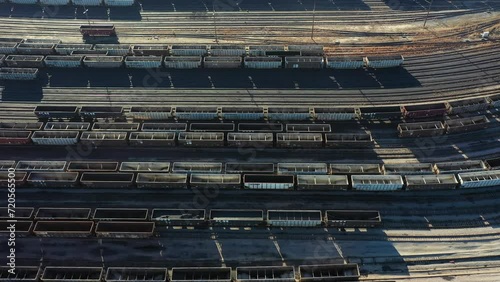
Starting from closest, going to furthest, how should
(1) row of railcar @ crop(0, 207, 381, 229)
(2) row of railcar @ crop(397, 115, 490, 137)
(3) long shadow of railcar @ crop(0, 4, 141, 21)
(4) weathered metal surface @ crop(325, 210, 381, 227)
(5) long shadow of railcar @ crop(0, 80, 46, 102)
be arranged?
(1) row of railcar @ crop(0, 207, 381, 229) < (4) weathered metal surface @ crop(325, 210, 381, 227) < (2) row of railcar @ crop(397, 115, 490, 137) < (5) long shadow of railcar @ crop(0, 80, 46, 102) < (3) long shadow of railcar @ crop(0, 4, 141, 21)

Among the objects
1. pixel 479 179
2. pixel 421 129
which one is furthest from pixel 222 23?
pixel 479 179

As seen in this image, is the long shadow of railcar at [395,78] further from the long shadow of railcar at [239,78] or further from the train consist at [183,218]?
the train consist at [183,218]

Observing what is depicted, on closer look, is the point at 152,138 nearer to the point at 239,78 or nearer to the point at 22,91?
the point at 239,78

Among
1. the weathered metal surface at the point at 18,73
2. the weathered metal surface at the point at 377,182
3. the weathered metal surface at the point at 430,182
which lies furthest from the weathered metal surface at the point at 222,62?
the weathered metal surface at the point at 430,182

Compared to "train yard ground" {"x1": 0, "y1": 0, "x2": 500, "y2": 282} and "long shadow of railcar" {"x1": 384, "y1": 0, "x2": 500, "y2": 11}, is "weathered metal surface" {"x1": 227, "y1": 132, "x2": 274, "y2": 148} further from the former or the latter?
"long shadow of railcar" {"x1": 384, "y1": 0, "x2": 500, "y2": 11}

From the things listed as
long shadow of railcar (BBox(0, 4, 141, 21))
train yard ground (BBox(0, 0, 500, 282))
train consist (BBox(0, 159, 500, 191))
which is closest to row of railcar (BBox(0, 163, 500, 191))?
train consist (BBox(0, 159, 500, 191))

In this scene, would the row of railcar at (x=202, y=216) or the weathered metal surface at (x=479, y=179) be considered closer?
the row of railcar at (x=202, y=216)
